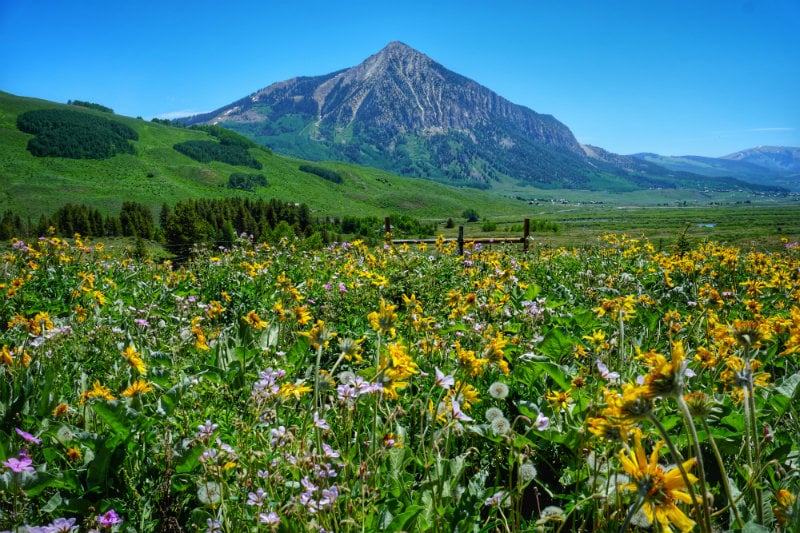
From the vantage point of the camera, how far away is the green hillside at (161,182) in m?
106

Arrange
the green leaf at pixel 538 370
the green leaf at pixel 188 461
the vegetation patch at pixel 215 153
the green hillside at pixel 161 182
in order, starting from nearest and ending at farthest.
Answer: the green leaf at pixel 188 461
the green leaf at pixel 538 370
the green hillside at pixel 161 182
the vegetation patch at pixel 215 153

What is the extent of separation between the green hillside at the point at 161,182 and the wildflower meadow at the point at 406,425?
108202 millimetres

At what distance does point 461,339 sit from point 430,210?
163m

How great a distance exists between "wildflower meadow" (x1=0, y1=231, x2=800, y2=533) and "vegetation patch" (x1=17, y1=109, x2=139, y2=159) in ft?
527

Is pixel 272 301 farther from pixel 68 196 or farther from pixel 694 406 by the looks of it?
pixel 68 196

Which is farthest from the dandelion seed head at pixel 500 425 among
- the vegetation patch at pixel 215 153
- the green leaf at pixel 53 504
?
the vegetation patch at pixel 215 153

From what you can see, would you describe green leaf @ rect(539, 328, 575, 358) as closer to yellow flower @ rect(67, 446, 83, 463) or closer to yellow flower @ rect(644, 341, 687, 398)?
yellow flower @ rect(644, 341, 687, 398)

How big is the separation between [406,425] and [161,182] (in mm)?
143920

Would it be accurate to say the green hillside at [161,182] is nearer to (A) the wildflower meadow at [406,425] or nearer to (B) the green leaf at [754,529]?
(A) the wildflower meadow at [406,425]

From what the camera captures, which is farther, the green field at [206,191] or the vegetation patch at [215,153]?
the vegetation patch at [215,153]

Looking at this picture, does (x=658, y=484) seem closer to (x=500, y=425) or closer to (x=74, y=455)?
(x=500, y=425)

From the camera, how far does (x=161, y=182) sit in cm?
12925

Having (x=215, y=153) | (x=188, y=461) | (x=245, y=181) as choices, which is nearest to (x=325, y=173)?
(x=215, y=153)

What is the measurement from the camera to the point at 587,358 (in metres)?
3.49
